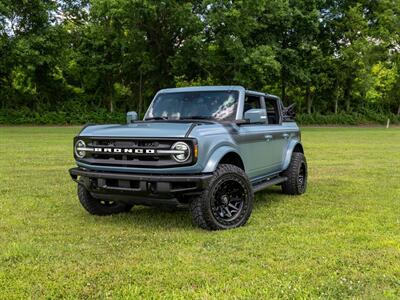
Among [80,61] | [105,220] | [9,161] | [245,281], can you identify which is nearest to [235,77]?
[80,61]

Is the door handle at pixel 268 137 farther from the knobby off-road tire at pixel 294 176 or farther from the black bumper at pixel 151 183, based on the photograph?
the black bumper at pixel 151 183

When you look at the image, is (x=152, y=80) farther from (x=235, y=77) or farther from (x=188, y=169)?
(x=188, y=169)

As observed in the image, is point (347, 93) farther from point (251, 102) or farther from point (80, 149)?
point (80, 149)

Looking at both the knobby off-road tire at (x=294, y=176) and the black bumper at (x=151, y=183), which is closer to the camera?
the black bumper at (x=151, y=183)

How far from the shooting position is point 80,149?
20.5 ft

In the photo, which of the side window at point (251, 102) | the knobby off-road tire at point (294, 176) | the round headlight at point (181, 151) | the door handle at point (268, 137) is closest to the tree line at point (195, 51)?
the knobby off-road tire at point (294, 176)

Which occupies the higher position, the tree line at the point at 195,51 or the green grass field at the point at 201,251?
the tree line at the point at 195,51

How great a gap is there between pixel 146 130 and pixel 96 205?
5.19ft

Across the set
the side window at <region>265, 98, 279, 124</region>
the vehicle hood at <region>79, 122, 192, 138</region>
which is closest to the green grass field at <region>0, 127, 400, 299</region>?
the vehicle hood at <region>79, 122, 192, 138</region>

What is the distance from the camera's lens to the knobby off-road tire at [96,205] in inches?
260

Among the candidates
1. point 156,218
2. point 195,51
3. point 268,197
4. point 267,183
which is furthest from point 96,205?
point 195,51

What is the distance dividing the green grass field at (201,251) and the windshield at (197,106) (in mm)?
1412

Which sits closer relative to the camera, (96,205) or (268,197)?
(96,205)

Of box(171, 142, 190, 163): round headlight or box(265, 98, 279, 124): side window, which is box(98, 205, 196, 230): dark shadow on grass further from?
box(265, 98, 279, 124): side window
